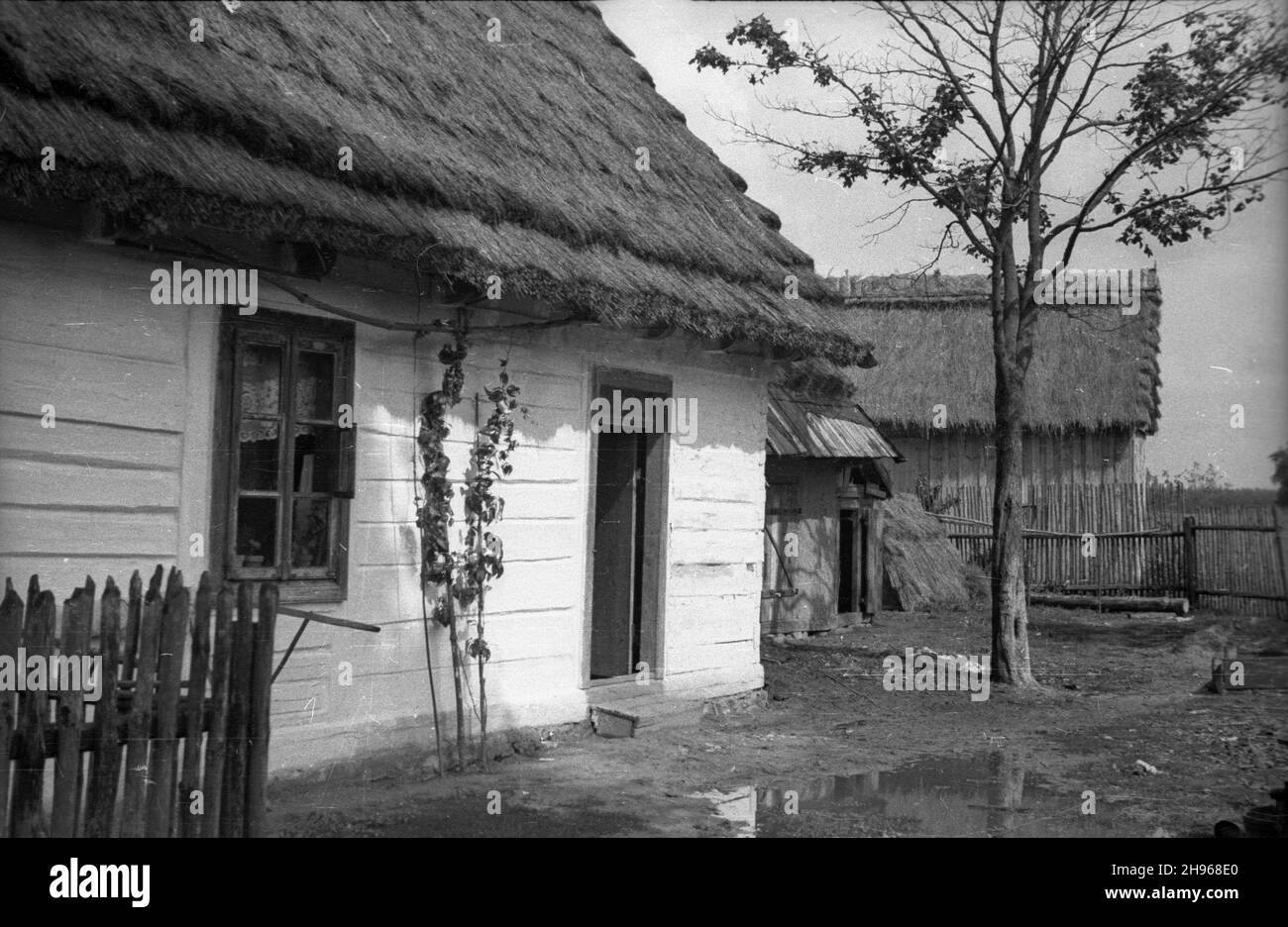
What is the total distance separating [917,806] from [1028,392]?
Result: 1789 cm

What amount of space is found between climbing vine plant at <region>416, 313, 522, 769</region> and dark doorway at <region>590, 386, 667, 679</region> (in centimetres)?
166

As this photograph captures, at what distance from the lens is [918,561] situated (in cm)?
1827

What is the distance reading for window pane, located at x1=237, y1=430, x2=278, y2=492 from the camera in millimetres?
6176

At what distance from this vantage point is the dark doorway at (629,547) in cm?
910

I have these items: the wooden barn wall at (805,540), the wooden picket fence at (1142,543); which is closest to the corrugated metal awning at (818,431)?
the wooden barn wall at (805,540)

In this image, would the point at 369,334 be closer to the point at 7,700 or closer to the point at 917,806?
the point at 7,700

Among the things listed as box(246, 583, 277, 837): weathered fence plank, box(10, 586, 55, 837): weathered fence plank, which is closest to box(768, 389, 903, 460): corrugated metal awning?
box(246, 583, 277, 837): weathered fence plank

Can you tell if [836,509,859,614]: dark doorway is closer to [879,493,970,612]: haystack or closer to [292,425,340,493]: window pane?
[879,493,970,612]: haystack

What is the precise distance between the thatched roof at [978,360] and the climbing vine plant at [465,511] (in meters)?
16.7

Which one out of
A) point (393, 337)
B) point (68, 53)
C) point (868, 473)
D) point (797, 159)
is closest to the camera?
point (68, 53)
